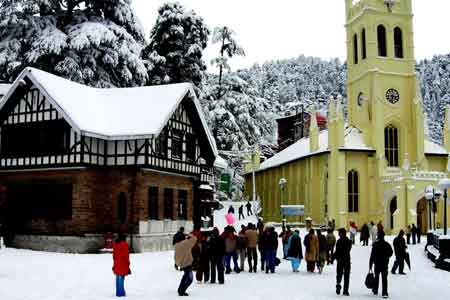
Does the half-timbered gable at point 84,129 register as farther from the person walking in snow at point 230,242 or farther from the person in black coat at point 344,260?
the person in black coat at point 344,260

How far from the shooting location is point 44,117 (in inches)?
1139

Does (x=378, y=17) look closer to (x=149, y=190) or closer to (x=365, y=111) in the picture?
(x=365, y=111)

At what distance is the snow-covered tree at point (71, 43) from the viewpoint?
126ft

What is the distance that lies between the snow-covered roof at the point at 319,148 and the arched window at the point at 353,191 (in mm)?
2462

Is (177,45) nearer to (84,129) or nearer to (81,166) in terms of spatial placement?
(81,166)

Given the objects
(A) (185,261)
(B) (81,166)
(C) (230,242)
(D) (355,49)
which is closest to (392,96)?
(D) (355,49)

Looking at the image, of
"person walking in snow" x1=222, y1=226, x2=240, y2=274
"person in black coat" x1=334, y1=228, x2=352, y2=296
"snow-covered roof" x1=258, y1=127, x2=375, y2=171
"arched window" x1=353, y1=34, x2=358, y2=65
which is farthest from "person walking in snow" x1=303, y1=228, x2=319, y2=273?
"arched window" x1=353, y1=34, x2=358, y2=65

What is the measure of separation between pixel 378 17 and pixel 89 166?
39063 mm

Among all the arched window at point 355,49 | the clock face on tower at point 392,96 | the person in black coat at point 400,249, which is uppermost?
the arched window at point 355,49

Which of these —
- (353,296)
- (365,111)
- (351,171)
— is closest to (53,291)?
(353,296)

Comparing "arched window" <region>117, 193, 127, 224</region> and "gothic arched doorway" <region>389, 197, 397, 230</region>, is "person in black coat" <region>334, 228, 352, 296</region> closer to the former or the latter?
"arched window" <region>117, 193, 127, 224</region>

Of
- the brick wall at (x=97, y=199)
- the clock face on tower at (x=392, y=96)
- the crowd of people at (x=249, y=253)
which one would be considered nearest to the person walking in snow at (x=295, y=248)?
the crowd of people at (x=249, y=253)

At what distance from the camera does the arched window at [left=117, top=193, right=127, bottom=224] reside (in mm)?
28906

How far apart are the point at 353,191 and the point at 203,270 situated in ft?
123
